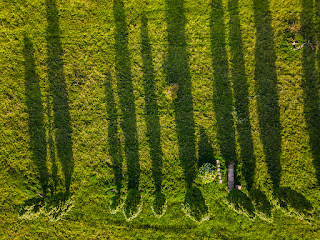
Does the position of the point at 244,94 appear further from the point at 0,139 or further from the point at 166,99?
the point at 0,139

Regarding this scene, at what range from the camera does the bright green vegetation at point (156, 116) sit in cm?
696

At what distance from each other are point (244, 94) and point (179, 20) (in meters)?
4.21

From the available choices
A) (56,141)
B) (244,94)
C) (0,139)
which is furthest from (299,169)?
(0,139)

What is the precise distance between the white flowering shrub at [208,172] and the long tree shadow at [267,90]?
7.61 feet

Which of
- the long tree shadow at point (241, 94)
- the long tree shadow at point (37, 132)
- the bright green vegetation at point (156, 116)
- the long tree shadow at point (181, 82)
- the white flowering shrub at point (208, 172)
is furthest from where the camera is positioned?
the long tree shadow at point (37, 132)

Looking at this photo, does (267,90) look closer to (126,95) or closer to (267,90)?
(267,90)

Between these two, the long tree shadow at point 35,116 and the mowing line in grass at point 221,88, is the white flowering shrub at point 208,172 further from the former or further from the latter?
the long tree shadow at point 35,116

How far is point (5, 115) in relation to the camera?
791 centimetres

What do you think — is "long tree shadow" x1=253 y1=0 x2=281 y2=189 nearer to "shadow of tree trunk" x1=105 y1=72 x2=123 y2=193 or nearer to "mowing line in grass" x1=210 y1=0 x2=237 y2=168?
"mowing line in grass" x1=210 y1=0 x2=237 y2=168

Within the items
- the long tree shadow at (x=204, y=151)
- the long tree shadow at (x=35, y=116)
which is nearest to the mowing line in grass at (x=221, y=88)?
the long tree shadow at (x=204, y=151)

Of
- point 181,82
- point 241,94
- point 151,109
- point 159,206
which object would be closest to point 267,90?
point 241,94

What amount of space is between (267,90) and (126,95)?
235 inches

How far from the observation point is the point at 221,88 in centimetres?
720

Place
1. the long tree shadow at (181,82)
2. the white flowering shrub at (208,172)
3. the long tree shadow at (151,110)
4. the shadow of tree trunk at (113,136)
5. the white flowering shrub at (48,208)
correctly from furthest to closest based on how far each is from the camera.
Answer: the shadow of tree trunk at (113,136), the long tree shadow at (151,110), the long tree shadow at (181,82), the white flowering shrub at (48,208), the white flowering shrub at (208,172)
